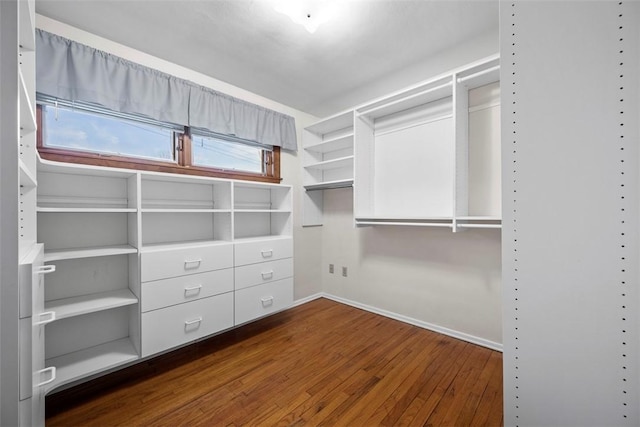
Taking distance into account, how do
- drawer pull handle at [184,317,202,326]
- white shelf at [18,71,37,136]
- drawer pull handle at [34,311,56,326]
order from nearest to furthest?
1. white shelf at [18,71,37,136]
2. drawer pull handle at [34,311,56,326]
3. drawer pull handle at [184,317,202,326]

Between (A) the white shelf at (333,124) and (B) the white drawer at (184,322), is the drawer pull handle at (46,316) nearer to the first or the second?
(B) the white drawer at (184,322)

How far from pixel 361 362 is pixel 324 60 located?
2535 mm

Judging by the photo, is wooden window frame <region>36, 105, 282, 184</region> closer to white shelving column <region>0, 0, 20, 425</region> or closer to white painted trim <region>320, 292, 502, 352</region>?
white shelving column <region>0, 0, 20, 425</region>

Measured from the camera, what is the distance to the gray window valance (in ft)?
5.26

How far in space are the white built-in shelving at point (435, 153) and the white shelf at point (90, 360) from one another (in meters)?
2.17

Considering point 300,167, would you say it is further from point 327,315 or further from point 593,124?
point 593,124

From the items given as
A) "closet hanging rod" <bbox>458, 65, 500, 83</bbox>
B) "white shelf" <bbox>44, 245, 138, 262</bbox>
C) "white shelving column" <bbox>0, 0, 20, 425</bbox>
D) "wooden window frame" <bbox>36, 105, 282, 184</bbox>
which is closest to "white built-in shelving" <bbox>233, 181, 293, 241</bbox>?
"wooden window frame" <bbox>36, 105, 282, 184</bbox>

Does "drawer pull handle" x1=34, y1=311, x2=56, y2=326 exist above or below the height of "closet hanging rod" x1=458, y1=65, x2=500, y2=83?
below

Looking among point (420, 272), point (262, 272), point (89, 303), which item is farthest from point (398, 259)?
point (89, 303)

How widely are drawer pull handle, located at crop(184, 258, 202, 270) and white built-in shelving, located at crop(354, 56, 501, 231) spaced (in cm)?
155

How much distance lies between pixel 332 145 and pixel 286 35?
135 cm

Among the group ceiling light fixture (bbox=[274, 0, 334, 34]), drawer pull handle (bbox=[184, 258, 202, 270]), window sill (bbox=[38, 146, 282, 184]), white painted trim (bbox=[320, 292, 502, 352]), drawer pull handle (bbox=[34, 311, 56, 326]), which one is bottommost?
white painted trim (bbox=[320, 292, 502, 352])

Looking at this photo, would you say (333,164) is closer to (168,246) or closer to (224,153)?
(224,153)

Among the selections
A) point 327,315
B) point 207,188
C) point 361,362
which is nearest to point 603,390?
point 361,362
